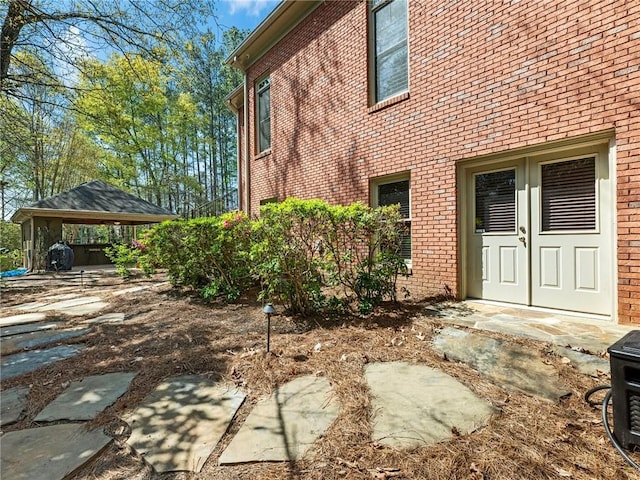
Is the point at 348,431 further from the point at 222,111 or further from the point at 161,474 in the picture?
the point at 222,111

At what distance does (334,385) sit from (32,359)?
3.14 metres

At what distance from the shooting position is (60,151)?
18.5 metres

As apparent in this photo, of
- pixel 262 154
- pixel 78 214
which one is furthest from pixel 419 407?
pixel 78 214

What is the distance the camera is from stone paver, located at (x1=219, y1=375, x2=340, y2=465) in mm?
1737

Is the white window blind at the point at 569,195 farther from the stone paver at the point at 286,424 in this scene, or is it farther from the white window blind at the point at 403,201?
the stone paver at the point at 286,424

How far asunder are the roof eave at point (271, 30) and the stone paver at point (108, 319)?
7036mm

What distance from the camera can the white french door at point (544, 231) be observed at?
3645 millimetres

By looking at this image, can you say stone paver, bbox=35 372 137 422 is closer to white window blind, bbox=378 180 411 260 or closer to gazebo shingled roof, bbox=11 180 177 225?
white window blind, bbox=378 180 411 260

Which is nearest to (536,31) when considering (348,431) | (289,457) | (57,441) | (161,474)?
(348,431)

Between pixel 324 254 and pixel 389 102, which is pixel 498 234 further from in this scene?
pixel 389 102

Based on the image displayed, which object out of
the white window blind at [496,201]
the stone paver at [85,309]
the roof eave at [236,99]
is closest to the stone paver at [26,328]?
the stone paver at [85,309]

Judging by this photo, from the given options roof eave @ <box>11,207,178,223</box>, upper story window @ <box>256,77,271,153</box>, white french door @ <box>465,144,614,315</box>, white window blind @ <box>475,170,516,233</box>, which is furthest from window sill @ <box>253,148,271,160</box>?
roof eave @ <box>11,207,178,223</box>

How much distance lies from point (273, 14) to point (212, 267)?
235 inches

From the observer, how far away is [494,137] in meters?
4.26
